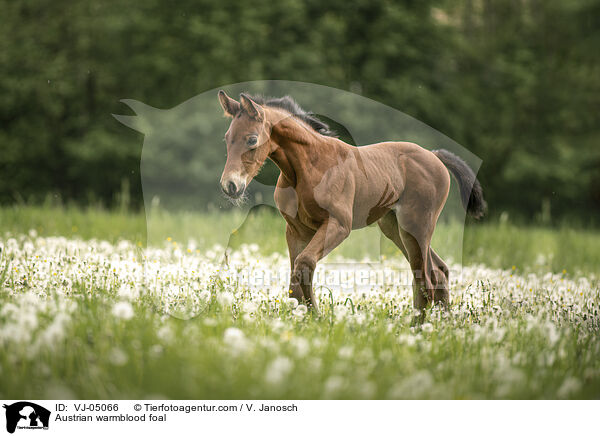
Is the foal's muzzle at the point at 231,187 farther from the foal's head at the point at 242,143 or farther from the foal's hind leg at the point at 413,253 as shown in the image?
the foal's hind leg at the point at 413,253

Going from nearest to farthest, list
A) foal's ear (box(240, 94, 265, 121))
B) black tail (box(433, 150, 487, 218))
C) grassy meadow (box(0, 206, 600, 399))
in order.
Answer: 1. grassy meadow (box(0, 206, 600, 399))
2. foal's ear (box(240, 94, 265, 121))
3. black tail (box(433, 150, 487, 218))

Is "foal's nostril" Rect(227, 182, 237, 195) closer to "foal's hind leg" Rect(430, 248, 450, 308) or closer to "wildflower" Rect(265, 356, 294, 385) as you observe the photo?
"wildflower" Rect(265, 356, 294, 385)

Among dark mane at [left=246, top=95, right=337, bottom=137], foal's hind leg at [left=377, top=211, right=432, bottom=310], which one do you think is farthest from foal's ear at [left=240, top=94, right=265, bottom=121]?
foal's hind leg at [left=377, top=211, right=432, bottom=310]

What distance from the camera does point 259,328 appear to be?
4.10 meters

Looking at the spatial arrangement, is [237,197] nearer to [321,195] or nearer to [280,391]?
[321,195]

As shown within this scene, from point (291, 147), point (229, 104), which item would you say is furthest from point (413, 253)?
point (229, 104)

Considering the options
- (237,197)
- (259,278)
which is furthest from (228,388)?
(259,278)

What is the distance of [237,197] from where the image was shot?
4.16 metres

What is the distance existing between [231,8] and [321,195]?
33.1 ft

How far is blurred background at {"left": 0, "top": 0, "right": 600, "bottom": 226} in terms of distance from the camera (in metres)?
10.1

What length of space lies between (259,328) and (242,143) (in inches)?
58.1

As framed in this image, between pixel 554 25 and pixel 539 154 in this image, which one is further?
pixel 554 25

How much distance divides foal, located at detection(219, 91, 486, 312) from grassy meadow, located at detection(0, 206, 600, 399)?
324 millimetres

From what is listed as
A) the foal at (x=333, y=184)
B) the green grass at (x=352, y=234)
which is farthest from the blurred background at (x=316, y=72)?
the foal at (x=333, y=184)
